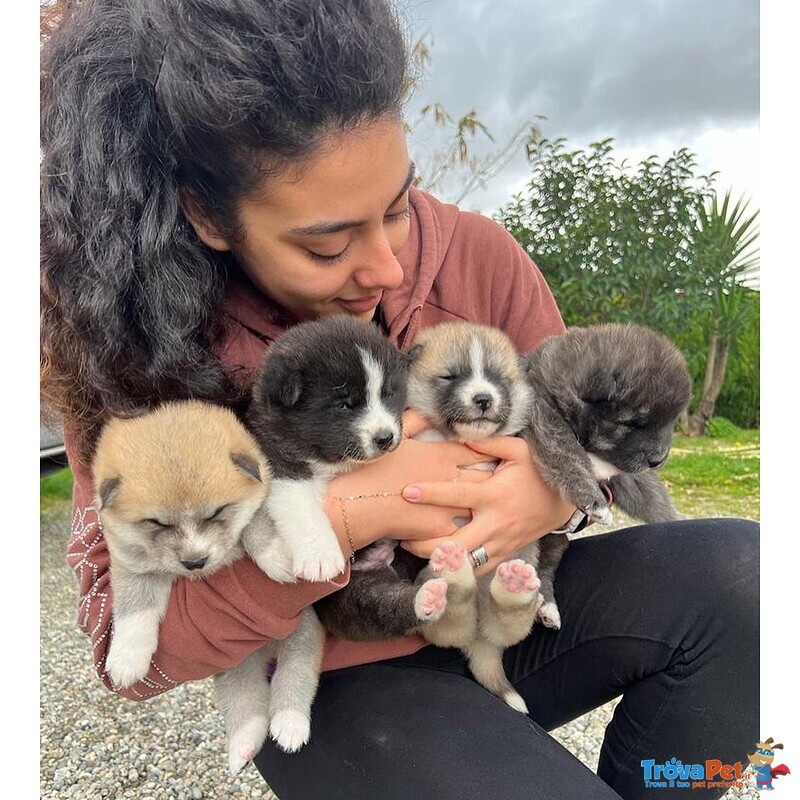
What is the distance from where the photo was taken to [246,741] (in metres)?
2.00

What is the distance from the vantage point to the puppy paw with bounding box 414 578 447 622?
6.13 feet

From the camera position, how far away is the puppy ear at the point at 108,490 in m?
1.84

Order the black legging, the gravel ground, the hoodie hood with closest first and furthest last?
the black legging
the hoodie hood
the gravel ground

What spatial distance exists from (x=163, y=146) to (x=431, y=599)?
140cm

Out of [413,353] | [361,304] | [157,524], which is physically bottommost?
[157,524]

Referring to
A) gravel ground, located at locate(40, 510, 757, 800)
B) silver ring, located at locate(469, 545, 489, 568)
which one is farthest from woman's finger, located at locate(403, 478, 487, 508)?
gravel ground, located at locate(40, 510, 757, 800)

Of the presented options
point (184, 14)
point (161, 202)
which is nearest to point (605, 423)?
point (161, 202)

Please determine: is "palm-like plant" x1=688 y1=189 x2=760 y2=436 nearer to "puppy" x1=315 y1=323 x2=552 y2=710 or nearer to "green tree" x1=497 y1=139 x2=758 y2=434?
"green tree" x1=497 y1=139 x2=758 y2=434

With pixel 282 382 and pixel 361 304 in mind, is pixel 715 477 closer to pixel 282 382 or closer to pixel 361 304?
pixel 361 304

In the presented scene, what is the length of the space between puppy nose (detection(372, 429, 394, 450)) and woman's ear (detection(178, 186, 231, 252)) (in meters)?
0.70

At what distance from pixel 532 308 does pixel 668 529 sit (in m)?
0.86

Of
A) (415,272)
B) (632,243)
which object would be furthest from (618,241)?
(415,272)

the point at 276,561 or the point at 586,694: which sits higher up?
the point at 276,561

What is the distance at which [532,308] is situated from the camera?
2.58 m
